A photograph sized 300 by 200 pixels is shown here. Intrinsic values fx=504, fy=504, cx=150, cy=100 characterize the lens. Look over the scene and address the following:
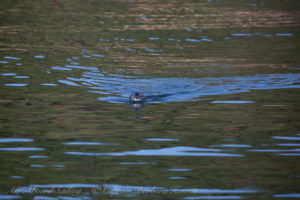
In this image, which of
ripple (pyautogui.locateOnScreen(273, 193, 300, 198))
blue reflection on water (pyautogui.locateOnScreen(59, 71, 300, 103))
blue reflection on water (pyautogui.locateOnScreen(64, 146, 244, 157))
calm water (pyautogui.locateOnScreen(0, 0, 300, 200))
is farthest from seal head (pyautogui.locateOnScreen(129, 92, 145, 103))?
ripple (pyautogui.locateOnScreen(273, 193, 300, 198))

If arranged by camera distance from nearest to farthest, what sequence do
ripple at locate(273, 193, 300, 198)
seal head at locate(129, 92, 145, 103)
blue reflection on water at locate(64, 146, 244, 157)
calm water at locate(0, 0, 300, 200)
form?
ripple at locate(273, 193, 300, 198) → calm water at locate(0, 0, 300, 200) → blue reflection on water at locate(64, 146, 244, 157) → seal head at locate(129, 92, 145, 103)

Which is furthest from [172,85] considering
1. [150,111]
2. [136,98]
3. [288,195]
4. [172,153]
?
[288,195]

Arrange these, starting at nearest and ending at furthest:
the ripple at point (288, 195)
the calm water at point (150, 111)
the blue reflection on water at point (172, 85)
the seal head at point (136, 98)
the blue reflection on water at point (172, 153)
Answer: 1. the ripple at point (288, 195)
2. the calm water at point (150, 111)
3. the blue reflection on water at point (172, 153)
4. the seal head at point (136, 98)
5. the blue reflection on water at point (172, 85)

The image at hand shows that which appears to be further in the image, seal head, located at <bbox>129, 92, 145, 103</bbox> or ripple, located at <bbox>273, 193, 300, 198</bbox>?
seal head, located at <bbox>129, 92, 145, 103</bbox>

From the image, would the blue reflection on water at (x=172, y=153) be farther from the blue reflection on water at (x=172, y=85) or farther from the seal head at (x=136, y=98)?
the blue reflection on water at (x=172, y=85)

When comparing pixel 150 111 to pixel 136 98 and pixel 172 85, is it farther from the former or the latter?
pixel 172 85

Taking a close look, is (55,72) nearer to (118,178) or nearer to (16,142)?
(16,142)

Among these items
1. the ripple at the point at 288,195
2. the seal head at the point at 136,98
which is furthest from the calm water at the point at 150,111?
the seal head at the point at 136,98

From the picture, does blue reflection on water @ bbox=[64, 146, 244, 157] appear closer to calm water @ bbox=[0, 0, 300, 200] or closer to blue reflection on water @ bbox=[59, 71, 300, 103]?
calm water @ bbox=[0, 0, 300, 200]

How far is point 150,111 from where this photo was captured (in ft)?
44.2

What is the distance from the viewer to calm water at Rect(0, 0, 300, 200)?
8.71m

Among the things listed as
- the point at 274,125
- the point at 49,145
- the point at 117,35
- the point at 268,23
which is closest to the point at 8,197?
the point at 49,145

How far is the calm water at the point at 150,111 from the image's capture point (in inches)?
343

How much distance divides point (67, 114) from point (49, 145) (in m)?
2.47
